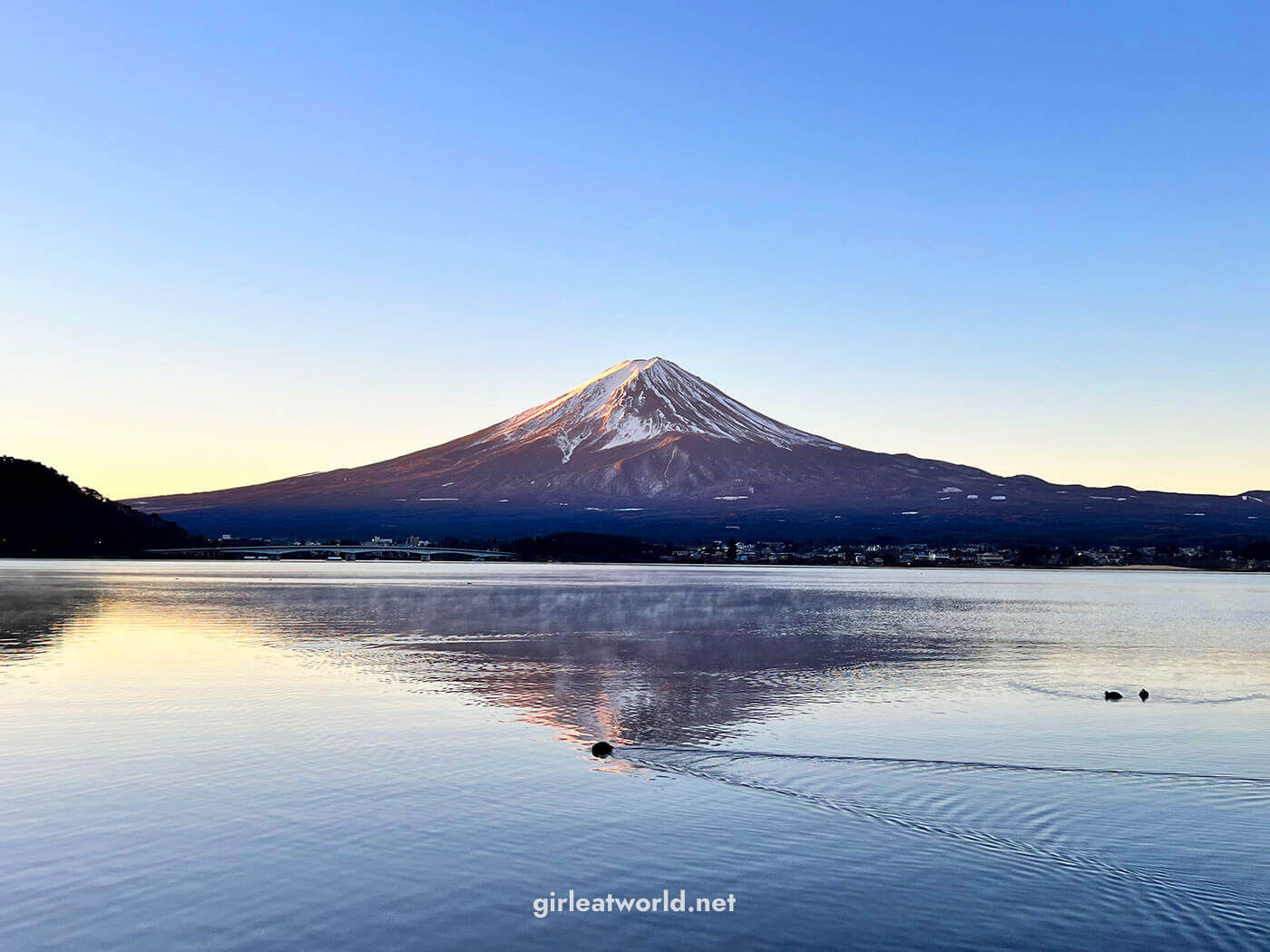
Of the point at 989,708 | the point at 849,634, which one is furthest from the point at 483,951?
the point at 849,634

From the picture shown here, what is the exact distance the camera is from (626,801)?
57.1 ft

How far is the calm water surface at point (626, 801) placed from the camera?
1212 cm

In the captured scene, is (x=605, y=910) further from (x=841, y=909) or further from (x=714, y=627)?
(x=714, y=627)

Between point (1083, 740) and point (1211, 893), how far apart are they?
10577mm

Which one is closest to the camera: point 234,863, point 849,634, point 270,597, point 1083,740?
point 234,863

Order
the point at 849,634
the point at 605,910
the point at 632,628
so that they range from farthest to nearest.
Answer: the point at 632,628 → the point at 849,634 → the point at 605,910

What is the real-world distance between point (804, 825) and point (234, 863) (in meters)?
7.86

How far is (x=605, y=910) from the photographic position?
12.5 m

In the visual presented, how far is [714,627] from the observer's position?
57719 millimetres

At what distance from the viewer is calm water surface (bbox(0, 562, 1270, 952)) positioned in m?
12.1

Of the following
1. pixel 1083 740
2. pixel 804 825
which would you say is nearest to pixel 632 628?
pixel 1083 740

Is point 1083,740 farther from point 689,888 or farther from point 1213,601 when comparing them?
point 1213,601

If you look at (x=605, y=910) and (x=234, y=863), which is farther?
(x=234, y=863)

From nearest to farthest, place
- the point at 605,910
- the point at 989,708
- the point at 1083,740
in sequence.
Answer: the point at 605,910 → the point at 1083,740 → the point at 989,708
